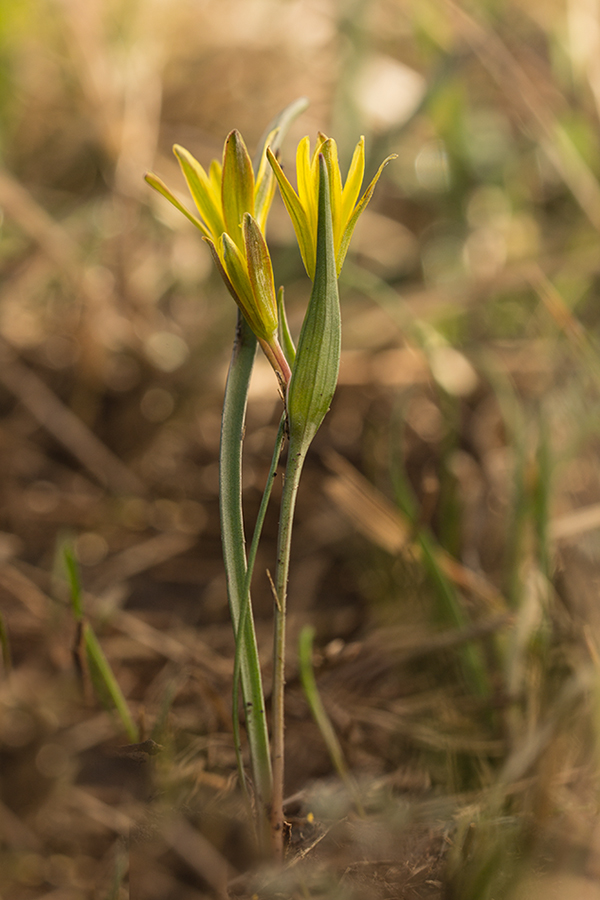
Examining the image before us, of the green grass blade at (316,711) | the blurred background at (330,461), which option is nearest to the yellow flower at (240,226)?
the green grass blade at (316,711)

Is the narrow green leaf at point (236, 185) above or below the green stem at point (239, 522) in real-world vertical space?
above

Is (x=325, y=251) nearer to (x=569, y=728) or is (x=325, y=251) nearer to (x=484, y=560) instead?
(x=569, y=728)

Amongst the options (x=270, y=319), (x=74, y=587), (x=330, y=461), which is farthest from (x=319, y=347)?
(x=330, y=461)

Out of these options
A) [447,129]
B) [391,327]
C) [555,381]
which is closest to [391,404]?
[391,327]

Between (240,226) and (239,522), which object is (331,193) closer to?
(240,226)

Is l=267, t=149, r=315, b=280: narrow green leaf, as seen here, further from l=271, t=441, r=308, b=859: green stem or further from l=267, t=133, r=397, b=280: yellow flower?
l=271, t=441, r=308, b=859: green stem

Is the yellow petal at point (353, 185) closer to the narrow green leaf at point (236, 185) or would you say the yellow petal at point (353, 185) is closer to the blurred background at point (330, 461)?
the narrow green leaf at point (236, 185)

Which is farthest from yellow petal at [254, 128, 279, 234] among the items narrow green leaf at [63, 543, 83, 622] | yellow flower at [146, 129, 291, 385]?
narrow green leaf at [63, 543, 83, 622]
